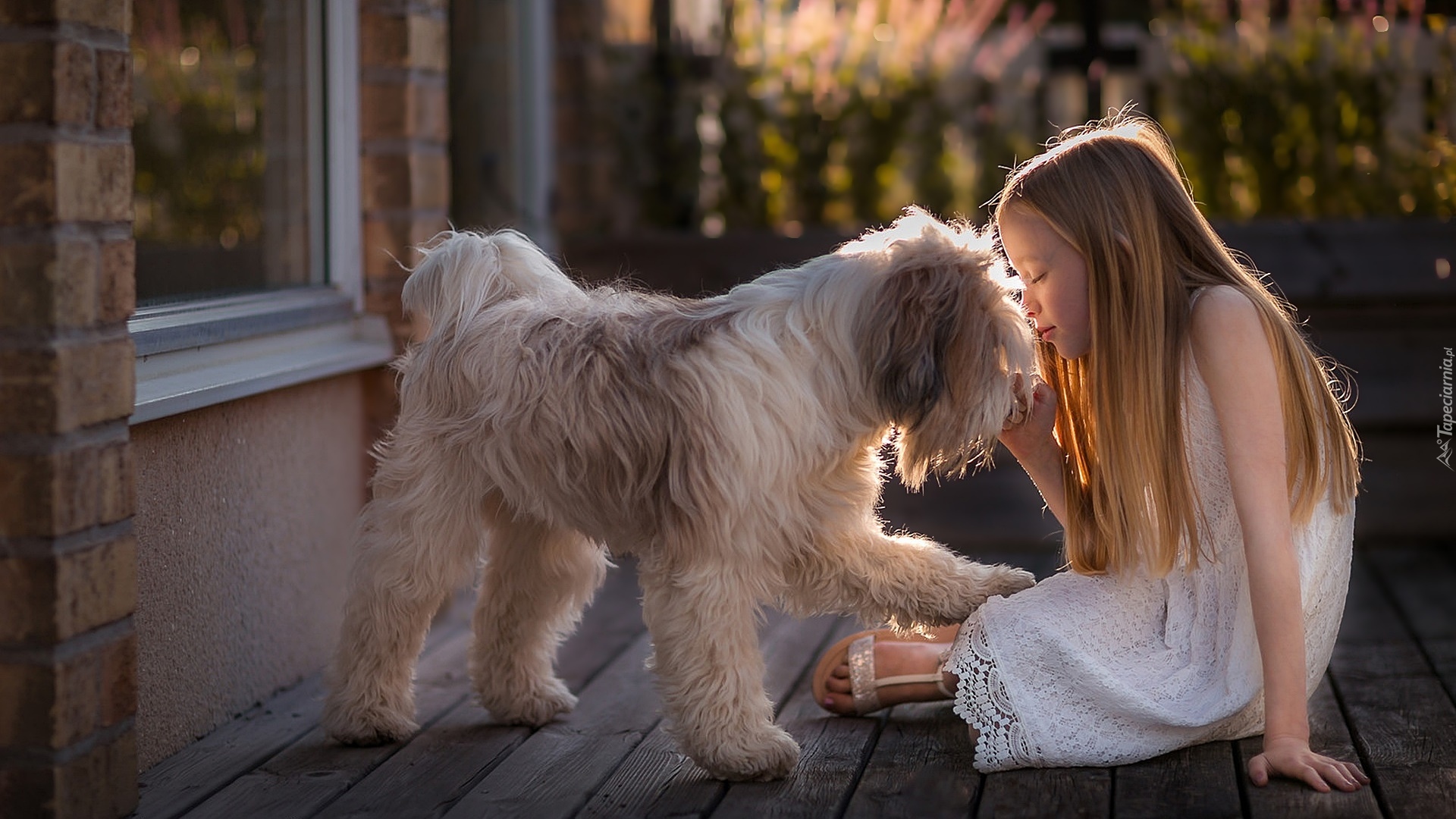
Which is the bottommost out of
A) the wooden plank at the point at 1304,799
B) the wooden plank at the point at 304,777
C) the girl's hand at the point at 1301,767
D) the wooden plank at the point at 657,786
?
the wooden plank at the point at 304,777

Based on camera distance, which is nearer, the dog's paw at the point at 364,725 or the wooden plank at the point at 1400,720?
the wooden plank at the point at 1400,720

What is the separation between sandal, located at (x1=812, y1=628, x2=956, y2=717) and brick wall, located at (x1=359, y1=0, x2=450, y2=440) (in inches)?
63.1

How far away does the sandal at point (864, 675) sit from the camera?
3412 mm

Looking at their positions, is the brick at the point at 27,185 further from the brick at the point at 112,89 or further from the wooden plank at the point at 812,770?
the wooden plank at the point at 812,770

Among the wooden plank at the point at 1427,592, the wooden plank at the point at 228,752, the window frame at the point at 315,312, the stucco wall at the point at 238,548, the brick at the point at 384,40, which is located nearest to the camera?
the wooden plank at the point at 228,752

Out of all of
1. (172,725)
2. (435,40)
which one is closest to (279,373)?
(172,725)

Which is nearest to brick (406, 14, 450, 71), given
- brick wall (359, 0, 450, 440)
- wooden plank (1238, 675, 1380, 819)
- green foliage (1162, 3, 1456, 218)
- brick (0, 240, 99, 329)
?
brick wall (359, 0, 450, 440)

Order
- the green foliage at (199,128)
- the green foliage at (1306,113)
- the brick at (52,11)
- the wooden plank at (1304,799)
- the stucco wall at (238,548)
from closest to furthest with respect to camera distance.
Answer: the brick at (52,11) → the wooden plank at (1304,799) → the stucco wall at (238,548) → the green foliage at (199,128) → the green foliage at (1306,113)

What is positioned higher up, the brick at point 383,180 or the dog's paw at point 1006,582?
the brick at point 383,180

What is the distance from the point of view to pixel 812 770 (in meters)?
3.07

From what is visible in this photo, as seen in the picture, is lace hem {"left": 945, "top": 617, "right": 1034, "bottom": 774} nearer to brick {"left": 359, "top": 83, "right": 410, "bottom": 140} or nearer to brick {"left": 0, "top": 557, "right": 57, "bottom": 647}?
brick {"left": 0, "top": 557, "right": 57, "bottom": 647}

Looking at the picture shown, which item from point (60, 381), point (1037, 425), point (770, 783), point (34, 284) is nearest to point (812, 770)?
point (770, 783)

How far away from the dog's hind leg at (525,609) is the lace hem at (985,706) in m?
0.91

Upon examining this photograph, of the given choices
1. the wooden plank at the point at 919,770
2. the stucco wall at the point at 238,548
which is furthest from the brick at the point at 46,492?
the wooden plank at the point at 919,770
